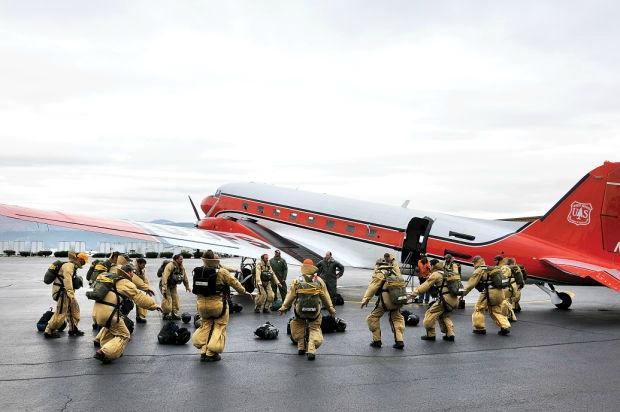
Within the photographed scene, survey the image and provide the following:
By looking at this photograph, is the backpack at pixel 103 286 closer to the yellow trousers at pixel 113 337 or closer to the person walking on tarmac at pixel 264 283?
the yellow trousers at pixel 113 337

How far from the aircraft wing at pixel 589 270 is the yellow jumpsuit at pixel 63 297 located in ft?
45.6

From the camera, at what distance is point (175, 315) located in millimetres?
15961

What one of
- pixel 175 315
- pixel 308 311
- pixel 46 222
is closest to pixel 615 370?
pixel 308 311

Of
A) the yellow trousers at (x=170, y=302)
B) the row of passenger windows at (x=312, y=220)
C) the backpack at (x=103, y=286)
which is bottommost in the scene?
the yellow trousers at (x=170, y=302)

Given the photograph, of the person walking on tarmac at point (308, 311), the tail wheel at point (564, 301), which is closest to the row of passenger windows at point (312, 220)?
the tail wheel at point (564, 301)

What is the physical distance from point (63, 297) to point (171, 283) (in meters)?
3.28

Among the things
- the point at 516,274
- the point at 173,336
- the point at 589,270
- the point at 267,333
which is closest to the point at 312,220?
the point at 516,274

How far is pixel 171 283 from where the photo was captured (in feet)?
51.0

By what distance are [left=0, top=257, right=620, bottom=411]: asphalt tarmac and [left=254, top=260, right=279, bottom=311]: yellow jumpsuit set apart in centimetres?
248

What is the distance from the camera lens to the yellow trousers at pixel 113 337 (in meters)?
10.2

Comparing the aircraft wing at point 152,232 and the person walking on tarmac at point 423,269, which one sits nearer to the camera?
the aircraft wing at point 152,232

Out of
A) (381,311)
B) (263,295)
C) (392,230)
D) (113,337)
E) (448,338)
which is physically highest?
(392,230)

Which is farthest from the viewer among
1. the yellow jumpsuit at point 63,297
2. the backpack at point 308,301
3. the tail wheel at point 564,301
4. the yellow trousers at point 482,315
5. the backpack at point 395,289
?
the tail wheel at point 564,301

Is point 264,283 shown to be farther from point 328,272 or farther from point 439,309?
point 439,309
